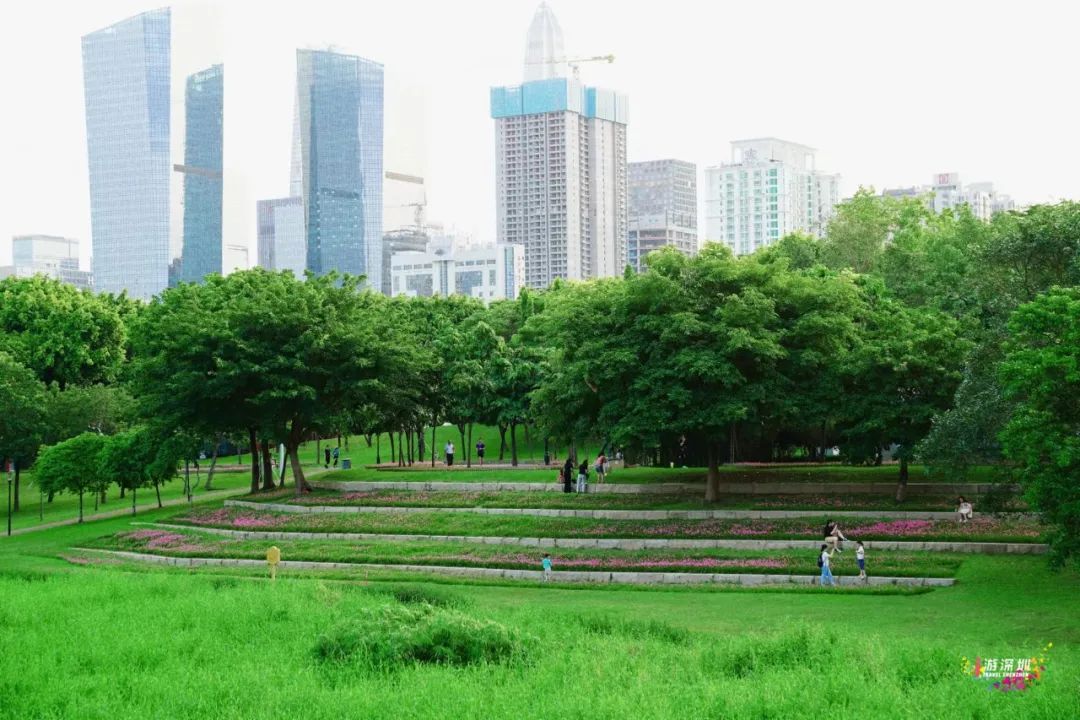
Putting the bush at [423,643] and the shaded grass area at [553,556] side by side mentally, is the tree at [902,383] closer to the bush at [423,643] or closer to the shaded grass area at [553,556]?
the shaded grass area at [553,556]

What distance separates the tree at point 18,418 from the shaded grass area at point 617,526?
551 inches

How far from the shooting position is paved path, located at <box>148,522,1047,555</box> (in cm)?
3691

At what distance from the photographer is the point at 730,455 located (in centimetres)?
5894

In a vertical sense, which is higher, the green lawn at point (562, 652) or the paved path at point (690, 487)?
the paved path at point (690, 487)

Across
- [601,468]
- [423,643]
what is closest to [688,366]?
[601,468]

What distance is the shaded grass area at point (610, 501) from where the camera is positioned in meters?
42.9

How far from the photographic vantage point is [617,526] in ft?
142

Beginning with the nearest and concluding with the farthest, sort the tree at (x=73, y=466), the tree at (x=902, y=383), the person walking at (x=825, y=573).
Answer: the person walking at (x=825, y=573), the tree at (x=902, y=383), the tree at (x=73, y=466)

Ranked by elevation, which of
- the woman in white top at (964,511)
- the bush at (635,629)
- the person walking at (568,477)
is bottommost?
the bush at (635,629)

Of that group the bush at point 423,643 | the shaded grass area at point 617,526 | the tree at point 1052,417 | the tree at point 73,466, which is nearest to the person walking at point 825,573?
the shaded grass area at point 617,526

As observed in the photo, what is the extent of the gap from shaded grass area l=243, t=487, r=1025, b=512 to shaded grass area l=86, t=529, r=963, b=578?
5328mm

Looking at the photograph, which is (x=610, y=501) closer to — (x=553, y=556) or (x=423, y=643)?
(x=553, y=556)

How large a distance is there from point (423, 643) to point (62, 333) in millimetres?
59837

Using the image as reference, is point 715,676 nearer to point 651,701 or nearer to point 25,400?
point 651,701
